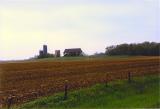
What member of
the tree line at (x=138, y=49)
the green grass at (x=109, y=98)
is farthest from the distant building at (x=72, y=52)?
the green grass at (x=109, y=98)

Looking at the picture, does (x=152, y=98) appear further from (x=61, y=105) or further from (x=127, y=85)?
(x=127, y=85)

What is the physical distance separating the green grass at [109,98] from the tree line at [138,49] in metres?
82.7

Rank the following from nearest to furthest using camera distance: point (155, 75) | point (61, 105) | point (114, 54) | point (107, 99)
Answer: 1. point (61, 105)
2. point (107, 99)
3. point (155, 75)
4. point (114, 54)

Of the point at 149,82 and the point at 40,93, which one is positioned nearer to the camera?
the point at 40,93

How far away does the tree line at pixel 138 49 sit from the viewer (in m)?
117

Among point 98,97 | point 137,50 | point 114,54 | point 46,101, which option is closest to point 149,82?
point 98,97

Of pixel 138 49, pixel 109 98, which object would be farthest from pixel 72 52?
pixel 109 98

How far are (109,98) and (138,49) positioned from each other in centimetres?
9668

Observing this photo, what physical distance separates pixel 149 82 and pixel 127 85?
2.88 meters

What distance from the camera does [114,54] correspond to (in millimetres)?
132125

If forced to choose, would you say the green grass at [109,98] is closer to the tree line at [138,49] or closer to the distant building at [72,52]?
the tree line at [138,49]

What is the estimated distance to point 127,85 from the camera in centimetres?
3006

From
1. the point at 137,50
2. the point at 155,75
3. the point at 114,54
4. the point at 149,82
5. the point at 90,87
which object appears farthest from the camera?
the point at 114,54

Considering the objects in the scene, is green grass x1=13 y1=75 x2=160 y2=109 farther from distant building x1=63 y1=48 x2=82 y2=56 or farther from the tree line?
distant building x1=63 y1=48 x2=82 y2=56
